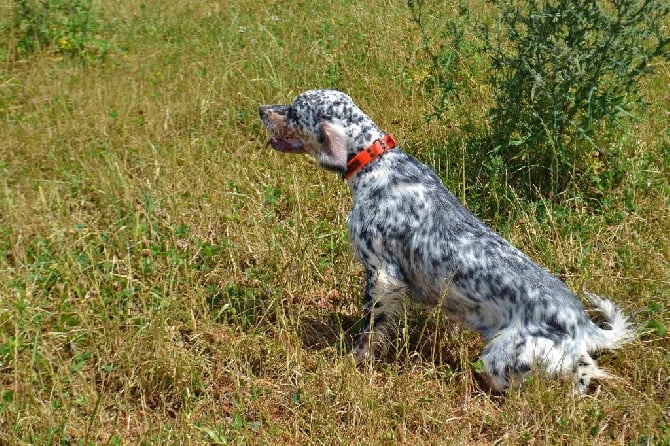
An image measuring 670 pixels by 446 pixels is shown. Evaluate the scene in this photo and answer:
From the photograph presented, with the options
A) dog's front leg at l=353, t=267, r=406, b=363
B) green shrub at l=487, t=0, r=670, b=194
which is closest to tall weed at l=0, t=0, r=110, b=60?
green shrub at l=487, t=0, r=670, b=194

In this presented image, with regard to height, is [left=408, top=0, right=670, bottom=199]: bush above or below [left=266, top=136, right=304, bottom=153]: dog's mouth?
above

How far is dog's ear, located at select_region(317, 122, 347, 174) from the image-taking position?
13.6 feet

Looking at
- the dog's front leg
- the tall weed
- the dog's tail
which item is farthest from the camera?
the tall weed

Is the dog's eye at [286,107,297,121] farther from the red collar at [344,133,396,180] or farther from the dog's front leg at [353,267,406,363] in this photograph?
the dog's front leg at [353,267,406,363]

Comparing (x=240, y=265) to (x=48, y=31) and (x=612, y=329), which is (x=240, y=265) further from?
(x=48, y=31)

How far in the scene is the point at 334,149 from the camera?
4.14 metres

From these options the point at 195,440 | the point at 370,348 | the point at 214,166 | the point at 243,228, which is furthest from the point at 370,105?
the point at 195,440

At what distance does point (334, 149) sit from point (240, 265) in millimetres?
1223

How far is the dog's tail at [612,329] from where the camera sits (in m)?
3.75

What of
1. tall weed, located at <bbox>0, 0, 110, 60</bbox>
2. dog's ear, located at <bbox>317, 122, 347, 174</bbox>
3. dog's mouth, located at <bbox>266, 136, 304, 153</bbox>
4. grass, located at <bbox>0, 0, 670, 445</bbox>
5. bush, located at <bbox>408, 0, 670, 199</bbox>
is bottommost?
grass, located at <bbox>0, 0, 670, 445</bbox>

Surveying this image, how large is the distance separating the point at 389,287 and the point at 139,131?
10.3 ft

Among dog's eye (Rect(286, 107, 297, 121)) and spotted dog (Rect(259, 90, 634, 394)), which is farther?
dog's eye (Rect(286, 107, 297, 121))

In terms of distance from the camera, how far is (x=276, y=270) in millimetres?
4820

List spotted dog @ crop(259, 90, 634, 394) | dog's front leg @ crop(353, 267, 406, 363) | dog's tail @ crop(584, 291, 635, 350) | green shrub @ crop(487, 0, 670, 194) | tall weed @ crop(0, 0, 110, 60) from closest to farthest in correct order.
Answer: spotted dog @ crop(259, 90, 634, 394), dog's tail @ crop(584, 291, 635, 350), dog's front leg @ crop(353, 267, 406, 363), green shrub @ crop(487, 0, 670, 194), tall weed @ crop(0, 0, 110, 60)
